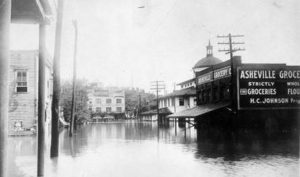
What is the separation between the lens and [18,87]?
26.1m

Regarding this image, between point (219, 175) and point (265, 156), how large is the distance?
18.0 ft

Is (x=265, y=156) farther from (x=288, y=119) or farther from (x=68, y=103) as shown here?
(x=68, y=103)

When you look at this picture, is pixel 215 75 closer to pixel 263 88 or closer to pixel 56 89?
pixel 263 88

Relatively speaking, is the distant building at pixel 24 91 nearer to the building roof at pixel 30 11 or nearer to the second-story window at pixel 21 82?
the second-story window at pixel 21 82

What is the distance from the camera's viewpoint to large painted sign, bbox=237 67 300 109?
27703 mm

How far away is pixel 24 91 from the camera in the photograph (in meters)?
26.1

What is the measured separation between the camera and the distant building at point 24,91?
25.9m

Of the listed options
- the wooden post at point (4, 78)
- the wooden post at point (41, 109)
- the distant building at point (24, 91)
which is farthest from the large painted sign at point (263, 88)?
the wooden post at point (4, 78)

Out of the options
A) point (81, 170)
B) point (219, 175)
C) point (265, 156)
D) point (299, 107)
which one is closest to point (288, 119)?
point (299, 107)

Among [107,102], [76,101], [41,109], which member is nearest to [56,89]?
[41,109]

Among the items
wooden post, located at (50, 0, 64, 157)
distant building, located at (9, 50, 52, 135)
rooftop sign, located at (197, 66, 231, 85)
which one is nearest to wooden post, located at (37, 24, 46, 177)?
wooden post, located at (50, 0, 64, 157)

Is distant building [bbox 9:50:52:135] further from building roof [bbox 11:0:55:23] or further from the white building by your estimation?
the white building

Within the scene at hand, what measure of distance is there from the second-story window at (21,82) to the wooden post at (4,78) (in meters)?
23.2

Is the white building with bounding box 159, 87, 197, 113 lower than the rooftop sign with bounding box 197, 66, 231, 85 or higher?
lower
